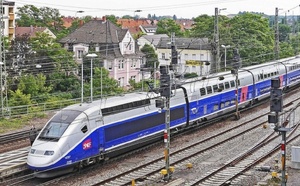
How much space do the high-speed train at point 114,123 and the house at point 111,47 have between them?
27450mm

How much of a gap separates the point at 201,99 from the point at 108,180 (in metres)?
11.0

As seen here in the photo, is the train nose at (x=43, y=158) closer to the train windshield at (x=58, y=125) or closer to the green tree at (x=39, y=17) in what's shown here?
the train windshield at (x=58, y=125)

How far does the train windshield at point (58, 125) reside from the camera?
20.1m

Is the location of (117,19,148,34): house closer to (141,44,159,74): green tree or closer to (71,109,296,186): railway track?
(141,44,159,74): green tree

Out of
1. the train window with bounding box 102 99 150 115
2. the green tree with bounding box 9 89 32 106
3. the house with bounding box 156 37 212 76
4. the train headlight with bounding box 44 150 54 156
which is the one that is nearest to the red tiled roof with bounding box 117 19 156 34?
Answer: the house with bounding box 156 37 212 76

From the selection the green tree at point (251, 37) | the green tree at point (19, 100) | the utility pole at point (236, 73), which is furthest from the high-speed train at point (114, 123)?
the green tree at point (251, 37)

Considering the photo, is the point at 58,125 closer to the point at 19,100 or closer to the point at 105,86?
the point at 19,100

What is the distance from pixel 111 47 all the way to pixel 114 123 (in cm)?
3905

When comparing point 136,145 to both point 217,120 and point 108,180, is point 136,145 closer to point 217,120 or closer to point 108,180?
point 108,180

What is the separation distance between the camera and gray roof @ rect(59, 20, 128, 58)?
2386 inches

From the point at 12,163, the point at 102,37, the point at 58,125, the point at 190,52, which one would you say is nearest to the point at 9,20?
the point at 102,37

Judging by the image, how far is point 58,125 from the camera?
20.4 metres

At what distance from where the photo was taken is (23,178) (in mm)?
20516

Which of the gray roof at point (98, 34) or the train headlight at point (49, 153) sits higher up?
the gray roof at point (98, 34)
